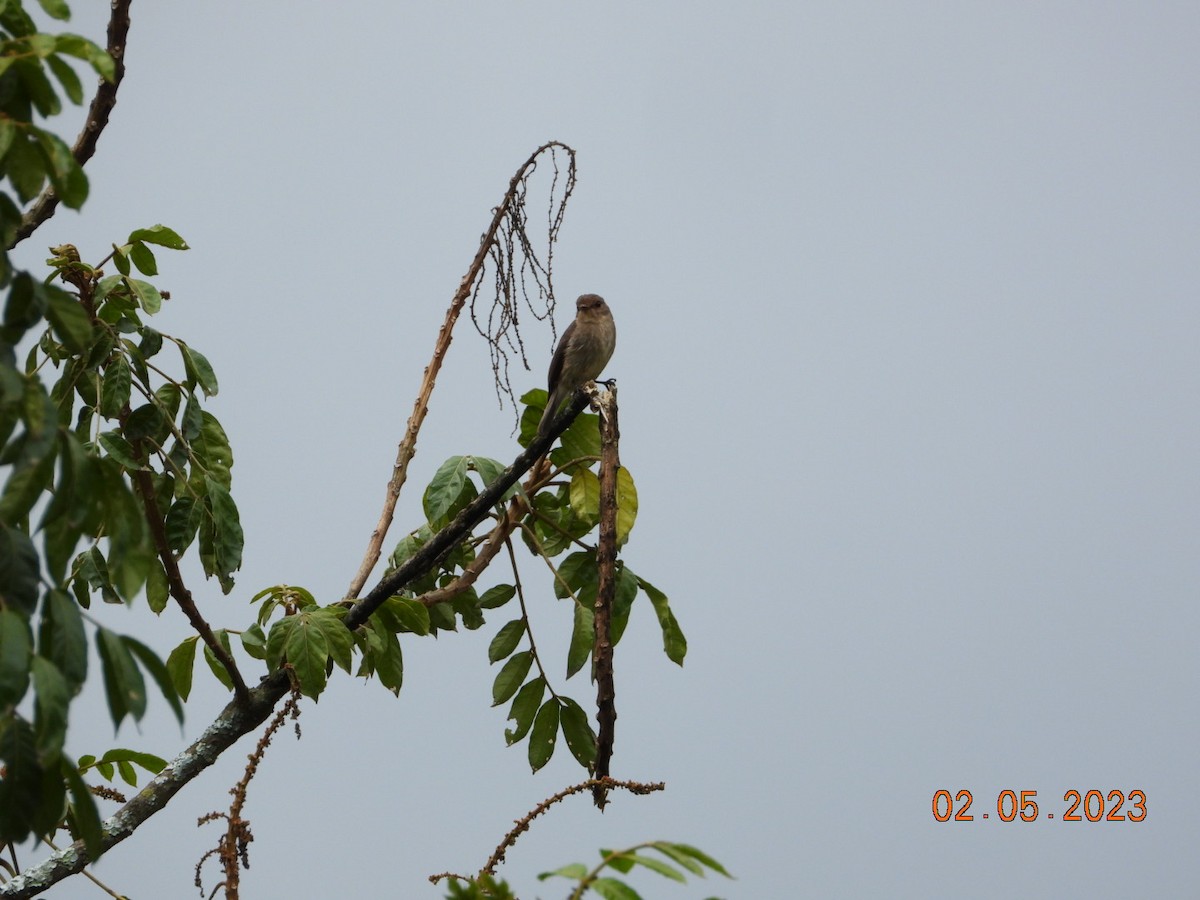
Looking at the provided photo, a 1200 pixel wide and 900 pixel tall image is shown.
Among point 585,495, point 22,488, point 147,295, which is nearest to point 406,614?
point 585,495

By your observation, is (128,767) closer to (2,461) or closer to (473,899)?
(2,461)

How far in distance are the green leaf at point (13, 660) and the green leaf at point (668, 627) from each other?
2.08 meters

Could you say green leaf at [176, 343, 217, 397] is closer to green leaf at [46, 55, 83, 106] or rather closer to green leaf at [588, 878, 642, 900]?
green leaf at [46, 55, 83, 106]

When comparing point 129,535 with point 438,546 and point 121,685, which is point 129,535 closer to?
point 121,685

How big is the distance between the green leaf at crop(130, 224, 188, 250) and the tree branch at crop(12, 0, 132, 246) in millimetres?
326

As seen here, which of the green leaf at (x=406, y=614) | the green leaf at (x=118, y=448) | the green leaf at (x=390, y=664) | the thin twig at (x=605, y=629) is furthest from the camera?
the green leaf at (x=390, y=664)

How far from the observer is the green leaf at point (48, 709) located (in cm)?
158

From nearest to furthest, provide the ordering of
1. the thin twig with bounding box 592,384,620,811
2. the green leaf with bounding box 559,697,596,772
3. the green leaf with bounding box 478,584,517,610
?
the thin twig with bounding box 592,384,620,811 < the green leaf with bounding box 559,697,596,772 < the green leaf with bounding box 478,584,517,610

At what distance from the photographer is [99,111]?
2.81 m

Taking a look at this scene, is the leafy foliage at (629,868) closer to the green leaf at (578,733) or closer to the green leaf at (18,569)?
the green leaf at (18,569)

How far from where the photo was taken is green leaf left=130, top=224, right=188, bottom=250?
314 cm

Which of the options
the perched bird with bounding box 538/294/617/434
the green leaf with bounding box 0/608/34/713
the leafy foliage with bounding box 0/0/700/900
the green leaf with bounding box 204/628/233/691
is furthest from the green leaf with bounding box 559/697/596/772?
the perched bird with bounding box 538/294/617/434

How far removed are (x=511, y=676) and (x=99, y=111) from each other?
171 cm

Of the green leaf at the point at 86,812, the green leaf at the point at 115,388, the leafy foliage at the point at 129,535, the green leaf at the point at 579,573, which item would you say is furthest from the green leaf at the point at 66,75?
the green leaf at the point at 579,573
